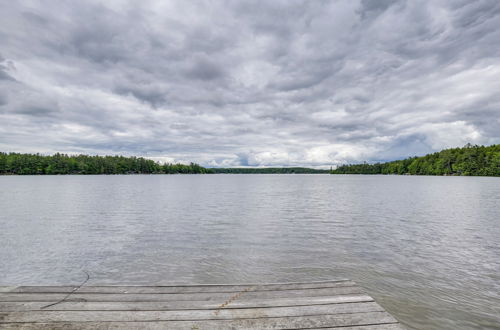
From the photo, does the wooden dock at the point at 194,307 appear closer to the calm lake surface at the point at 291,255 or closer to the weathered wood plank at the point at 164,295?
the weathered wood plank at the point at 164,295

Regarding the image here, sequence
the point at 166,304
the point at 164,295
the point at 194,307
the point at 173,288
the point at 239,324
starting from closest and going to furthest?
the point at 239,324 → the point at 194,307 → the point at 166,304 → the point at 164,295 → the point at 173,288

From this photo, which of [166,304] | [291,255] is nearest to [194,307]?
[166,304]

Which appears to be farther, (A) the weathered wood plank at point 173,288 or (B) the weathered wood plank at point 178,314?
(A) the weathered wood plank at point 173,288

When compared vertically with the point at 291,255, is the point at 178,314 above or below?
above

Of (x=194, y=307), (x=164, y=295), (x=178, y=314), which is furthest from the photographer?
(x=164, y=295)

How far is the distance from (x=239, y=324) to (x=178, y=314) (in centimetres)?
123

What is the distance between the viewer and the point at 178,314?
5.20 metres

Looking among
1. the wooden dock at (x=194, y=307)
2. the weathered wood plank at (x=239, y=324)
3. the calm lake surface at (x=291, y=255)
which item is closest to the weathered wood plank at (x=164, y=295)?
the wooden dock at (x=194, y=307)

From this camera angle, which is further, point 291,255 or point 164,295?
point 291,255

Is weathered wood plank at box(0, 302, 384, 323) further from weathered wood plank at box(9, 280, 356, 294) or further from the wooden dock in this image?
weathered wood plank at box(9, 280, 356, 294)

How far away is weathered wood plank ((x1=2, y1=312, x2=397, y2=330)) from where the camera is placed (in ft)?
15.8

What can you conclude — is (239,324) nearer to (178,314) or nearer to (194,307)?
(194,307)

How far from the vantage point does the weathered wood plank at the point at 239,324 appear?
4805 millimetres

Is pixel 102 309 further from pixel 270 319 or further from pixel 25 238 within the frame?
pixel 25 238
